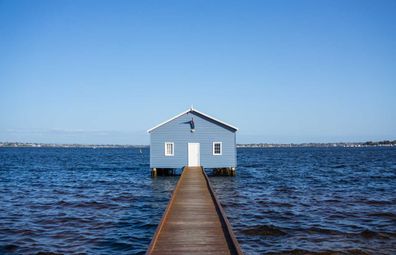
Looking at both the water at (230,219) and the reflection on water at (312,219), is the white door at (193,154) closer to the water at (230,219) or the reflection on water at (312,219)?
the reflection on water at (312,219)

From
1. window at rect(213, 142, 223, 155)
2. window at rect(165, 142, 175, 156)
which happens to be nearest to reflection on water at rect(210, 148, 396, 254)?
window at rect(213, 142, 223, 155)

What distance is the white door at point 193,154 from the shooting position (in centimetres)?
3086

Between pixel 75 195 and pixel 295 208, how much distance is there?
521 inches

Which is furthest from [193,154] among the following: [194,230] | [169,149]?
[194,230]

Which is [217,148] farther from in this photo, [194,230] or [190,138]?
[194,230]

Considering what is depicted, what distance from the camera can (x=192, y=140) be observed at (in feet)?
101

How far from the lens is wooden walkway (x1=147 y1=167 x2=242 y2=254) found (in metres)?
8.87

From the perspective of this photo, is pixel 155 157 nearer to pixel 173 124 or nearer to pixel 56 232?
pixel 173 124

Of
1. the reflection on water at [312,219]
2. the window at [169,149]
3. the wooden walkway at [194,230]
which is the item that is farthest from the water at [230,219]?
the window at [169,149]

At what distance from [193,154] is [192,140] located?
1.09m

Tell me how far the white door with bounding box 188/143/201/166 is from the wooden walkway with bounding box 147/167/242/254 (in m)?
15.2

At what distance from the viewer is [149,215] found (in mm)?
17703

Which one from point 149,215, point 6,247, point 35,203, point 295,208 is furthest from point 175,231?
point 35,203

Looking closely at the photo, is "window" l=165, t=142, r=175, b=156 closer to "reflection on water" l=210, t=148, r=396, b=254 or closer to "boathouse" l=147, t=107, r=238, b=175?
"boathouse" l=147, t=107, r=238, b=175
